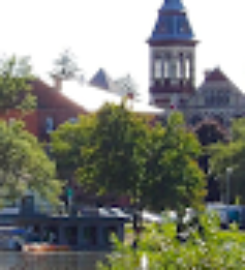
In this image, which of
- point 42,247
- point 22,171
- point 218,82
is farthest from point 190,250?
point 218,82

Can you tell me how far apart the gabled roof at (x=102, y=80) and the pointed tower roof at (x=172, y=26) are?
2687 cm

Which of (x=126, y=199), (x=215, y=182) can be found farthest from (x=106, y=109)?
(x=215, y=182)

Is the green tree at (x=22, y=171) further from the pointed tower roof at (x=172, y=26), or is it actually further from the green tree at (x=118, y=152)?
the pointed tower roof at (x=172, y=26)

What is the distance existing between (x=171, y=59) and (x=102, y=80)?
33927 millimetres

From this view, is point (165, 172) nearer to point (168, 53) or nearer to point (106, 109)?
point (106, 109)

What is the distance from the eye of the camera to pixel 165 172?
98.4 meters

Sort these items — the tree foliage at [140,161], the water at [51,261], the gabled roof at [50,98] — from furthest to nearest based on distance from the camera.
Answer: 1. the gabled roof at [50,98]
2. the tree foliage at [140,161]
3. the water at [51,261]

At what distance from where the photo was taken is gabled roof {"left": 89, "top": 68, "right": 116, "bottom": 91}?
178 meters

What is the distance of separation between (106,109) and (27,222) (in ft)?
33.0

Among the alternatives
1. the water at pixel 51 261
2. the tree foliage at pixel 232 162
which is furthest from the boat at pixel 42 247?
the tree foliage at pixel 232 162

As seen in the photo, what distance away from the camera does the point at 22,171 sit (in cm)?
8950

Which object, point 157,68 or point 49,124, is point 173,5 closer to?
point 157,68

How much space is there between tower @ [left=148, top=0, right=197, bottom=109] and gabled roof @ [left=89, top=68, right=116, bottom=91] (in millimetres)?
27386

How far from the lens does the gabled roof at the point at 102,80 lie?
583 ft
